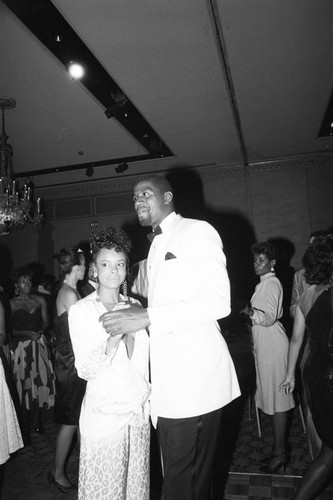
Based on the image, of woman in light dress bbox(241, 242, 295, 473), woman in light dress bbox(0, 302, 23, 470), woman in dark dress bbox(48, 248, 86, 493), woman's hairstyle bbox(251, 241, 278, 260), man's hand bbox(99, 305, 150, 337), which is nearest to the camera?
man's hand bbox(99, 305, 150, 337)

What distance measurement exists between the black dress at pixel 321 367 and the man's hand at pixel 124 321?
1.04 m

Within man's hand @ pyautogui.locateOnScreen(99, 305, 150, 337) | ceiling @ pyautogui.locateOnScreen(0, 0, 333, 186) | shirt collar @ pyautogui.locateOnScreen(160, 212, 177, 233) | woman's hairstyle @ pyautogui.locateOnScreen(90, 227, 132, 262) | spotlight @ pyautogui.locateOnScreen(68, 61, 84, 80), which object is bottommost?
man's hand @ pyautogui.locateOnScreen(99, 305, 150, 337)

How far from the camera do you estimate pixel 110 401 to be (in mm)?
1615

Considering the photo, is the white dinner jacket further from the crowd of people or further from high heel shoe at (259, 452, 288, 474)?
high heel shoe at (259, 452, 288, 474)

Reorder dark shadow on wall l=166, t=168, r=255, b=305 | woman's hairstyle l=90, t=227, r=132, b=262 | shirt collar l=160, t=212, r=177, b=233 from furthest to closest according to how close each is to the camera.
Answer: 1. dark shadow on wall l=166, t=168, r=255, b=305
2. shirt collar l=160, t=212, r=177, b=233
3. woman's hairstyle l=90, t=227, r=132, b=262

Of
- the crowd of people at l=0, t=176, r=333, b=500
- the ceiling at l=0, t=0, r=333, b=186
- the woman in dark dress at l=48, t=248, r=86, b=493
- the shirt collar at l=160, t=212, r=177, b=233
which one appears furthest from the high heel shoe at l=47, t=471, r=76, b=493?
the ceiling at l=0, t=0, r=333, b=186

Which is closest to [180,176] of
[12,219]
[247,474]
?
[12,219]

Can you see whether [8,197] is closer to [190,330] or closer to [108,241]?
[108,241]

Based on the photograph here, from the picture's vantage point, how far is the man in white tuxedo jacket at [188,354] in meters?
1.54

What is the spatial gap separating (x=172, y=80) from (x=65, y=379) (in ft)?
12.2

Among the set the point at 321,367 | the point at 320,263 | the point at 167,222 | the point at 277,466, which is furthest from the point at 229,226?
the point at 167,222

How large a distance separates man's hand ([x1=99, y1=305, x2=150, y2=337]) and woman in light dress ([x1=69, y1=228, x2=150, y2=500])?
0.30ft

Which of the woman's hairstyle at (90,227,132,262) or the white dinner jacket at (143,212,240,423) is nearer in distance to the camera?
the white dinner jacket at (143,212,240,423)

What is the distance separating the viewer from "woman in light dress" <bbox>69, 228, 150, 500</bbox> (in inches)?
62.6
